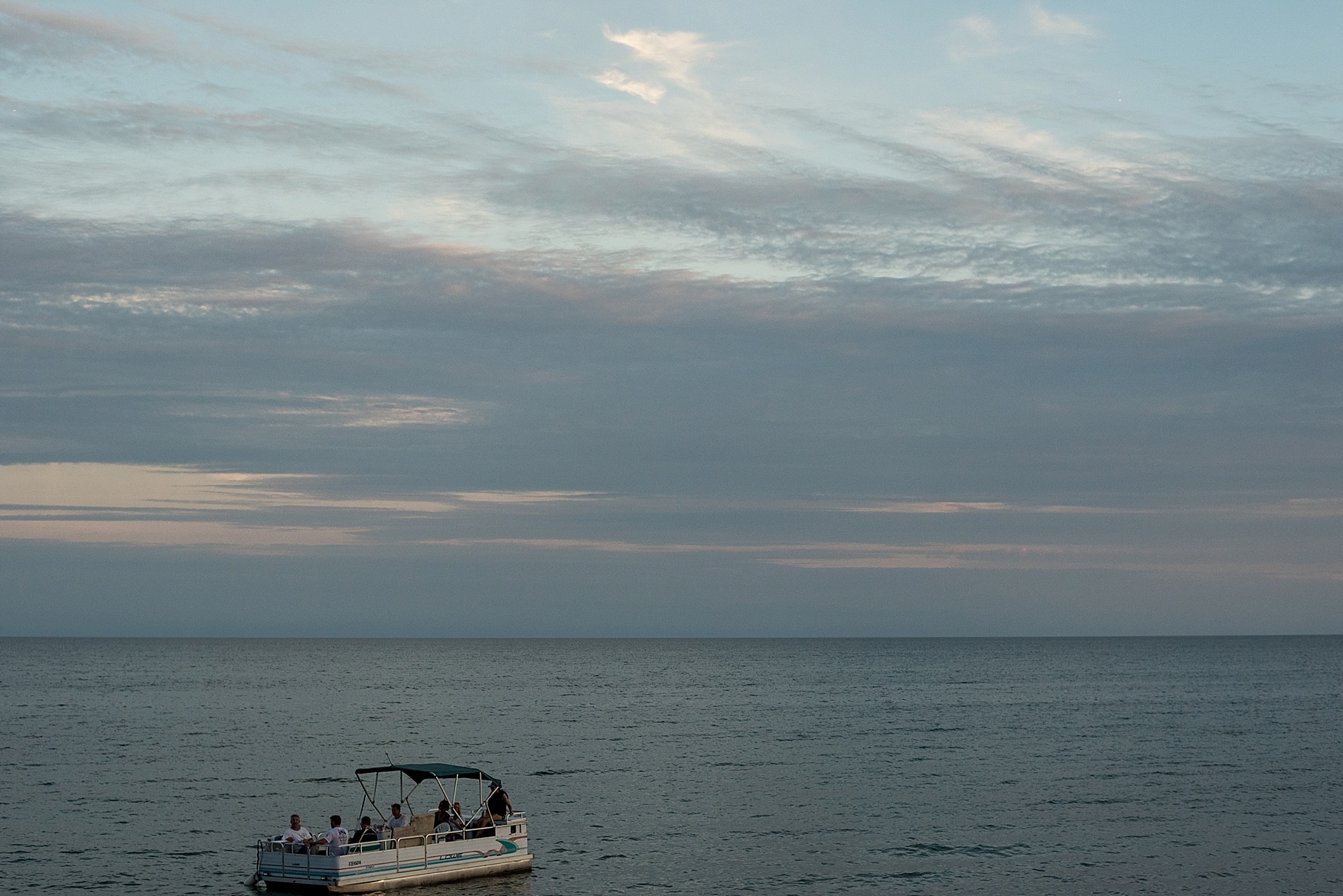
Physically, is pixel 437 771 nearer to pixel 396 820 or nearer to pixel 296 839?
pixel 396 820

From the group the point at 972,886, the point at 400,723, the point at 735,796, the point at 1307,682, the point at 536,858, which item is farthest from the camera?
the point at 1307,682

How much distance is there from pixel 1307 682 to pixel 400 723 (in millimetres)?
138375

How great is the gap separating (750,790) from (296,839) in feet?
96.8

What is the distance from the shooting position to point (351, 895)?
39938 mm

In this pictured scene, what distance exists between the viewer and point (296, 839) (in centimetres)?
4122

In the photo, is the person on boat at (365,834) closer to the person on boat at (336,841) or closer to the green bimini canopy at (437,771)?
the person on boat at (336,841)

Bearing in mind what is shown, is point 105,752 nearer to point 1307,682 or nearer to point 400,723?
point 400,723

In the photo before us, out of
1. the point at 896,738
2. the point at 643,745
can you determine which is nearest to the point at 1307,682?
the point at 896,738

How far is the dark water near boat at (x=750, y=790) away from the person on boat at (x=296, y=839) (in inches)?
123

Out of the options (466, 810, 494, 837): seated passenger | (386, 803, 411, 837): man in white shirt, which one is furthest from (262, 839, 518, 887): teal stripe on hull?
(386, 803, 411, 837): man in white shirt

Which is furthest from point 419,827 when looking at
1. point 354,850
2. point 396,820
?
point 354,850

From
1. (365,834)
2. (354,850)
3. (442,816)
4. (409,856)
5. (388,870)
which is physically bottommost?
(388,870)

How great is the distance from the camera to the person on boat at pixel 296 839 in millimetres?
40875

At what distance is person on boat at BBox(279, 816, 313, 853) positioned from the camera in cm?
4088
